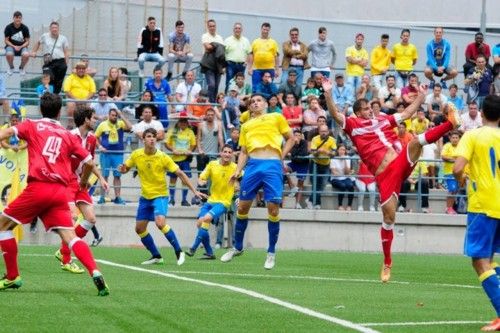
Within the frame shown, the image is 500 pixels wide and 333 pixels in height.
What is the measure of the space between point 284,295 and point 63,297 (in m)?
2.39

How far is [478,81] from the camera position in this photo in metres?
30.5

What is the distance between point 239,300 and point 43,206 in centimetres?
221

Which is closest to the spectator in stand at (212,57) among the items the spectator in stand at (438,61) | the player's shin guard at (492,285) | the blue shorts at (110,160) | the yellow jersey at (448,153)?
the blue shorts at (110,160)

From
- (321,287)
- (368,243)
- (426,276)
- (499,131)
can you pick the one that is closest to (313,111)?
(368,243)

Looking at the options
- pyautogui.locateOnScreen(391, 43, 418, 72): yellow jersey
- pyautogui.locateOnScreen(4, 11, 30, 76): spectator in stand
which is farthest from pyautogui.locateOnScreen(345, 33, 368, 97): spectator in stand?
pyautogui.locateOnScreen(4, 11, 30, 76): spectator in stand

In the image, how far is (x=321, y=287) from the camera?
15.2 m

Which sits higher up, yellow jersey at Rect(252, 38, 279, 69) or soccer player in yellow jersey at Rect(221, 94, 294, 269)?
yellow jersey at Rect(252, 38, 279, 69)

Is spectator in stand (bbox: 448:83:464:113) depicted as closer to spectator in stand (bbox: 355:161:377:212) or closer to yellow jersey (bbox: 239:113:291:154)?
spectator in stand (bbox: 355:161:377:212)

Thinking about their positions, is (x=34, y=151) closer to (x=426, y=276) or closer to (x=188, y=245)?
(x=426, y=276)

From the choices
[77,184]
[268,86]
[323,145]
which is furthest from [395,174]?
Answer: [268,86]

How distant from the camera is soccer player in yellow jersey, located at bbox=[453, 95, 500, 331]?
11.0 metres

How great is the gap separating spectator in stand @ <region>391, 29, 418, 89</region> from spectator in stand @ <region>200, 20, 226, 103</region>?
14.5 ft

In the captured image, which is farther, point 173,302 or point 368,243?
point 368,243

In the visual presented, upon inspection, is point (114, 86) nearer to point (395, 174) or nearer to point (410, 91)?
point (410, 91)
